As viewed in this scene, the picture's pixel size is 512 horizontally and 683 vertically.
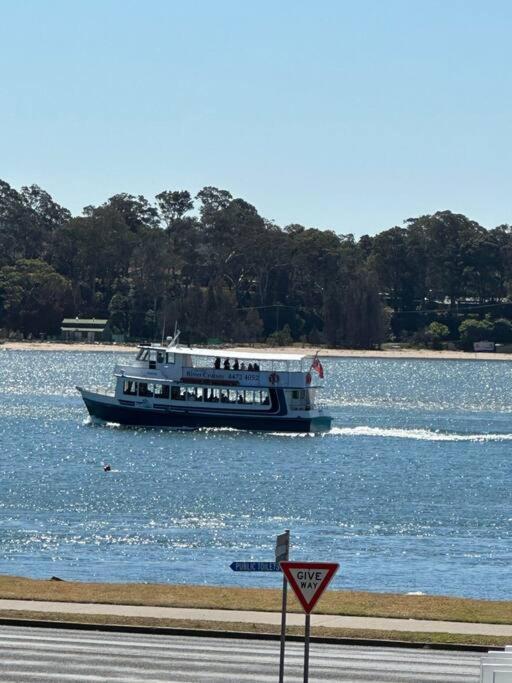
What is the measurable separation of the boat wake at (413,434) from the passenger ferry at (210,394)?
3.63 metres

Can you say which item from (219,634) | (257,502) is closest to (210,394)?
(257,502)

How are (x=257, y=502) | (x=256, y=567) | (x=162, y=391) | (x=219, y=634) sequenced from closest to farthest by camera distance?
(x=256, y=567), (x=219, y=634), (x=257, y=502), (x=162, y=391)

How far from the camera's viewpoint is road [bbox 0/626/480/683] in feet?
87.1

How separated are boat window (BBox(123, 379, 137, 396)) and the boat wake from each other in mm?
13705

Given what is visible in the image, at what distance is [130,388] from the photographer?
10612 centimetres

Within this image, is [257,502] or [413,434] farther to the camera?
[413,434]

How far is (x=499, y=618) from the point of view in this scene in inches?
1328

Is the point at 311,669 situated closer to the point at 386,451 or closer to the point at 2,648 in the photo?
the point at 2,648

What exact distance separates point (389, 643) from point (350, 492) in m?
44.7

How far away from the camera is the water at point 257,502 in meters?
49.9

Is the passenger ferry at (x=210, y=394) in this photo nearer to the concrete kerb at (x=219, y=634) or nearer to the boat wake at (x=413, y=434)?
the boat wake at (x=413, y=434)

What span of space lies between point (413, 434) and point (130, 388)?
20.6 meters

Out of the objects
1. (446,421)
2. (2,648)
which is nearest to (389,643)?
(2,648)

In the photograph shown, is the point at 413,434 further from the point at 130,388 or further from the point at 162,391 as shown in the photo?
the point at 130,388
